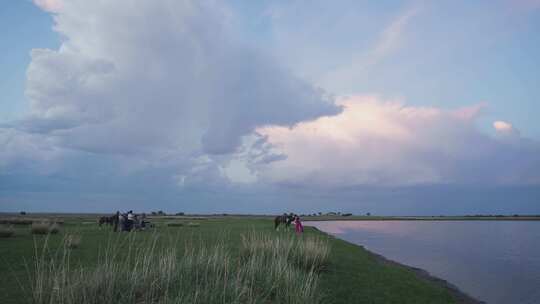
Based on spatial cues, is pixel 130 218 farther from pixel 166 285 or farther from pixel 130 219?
pixel 166 285

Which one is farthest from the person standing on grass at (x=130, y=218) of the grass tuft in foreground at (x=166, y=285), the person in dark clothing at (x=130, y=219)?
the grass tuft in foreground at (x=166, y=285)

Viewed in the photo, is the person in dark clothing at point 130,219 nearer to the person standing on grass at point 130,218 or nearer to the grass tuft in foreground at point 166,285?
the person standing on grass at point 130,218

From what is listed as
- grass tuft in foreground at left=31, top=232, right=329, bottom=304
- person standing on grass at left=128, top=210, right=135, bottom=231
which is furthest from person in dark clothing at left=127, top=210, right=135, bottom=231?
grass tuft in foreground at left=31, top=232, right=329, bottom=304

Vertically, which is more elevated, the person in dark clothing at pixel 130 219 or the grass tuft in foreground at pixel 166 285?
the person in dark clothing at pixel 130 219

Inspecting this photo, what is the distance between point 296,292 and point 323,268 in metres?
7.14

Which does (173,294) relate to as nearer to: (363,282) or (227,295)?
(227,295)

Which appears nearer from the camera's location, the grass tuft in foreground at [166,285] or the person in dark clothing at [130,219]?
the grass tuft in foreground at [166,285]

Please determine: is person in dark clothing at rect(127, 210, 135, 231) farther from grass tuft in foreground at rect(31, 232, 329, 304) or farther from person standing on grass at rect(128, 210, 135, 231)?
grass tuft in foreground at rect(31, 232, 329, 304)

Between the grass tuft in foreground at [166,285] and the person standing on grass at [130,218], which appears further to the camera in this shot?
the person standing on grass at [130,218]

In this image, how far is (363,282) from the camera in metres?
13.9

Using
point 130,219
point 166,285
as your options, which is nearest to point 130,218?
point 130,219

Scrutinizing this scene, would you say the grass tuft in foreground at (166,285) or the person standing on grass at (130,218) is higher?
the person standing on grass at (130,218)

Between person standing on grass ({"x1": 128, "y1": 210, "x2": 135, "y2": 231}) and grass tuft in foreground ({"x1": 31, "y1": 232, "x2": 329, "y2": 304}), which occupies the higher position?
person standing on grass ({"x1": 128, "y1": 210, "x2": 135, "y2": 231})

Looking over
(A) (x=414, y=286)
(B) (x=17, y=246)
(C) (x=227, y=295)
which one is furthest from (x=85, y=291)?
(B) (x=17, y=246)
